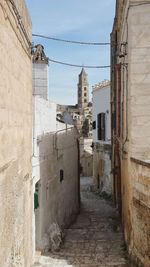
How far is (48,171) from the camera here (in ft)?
34.8

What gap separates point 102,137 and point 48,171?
35.3 feet

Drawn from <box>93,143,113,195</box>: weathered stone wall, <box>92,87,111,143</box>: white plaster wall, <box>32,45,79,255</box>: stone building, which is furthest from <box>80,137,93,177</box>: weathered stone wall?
<box>32,45,79,255</box>: stone building

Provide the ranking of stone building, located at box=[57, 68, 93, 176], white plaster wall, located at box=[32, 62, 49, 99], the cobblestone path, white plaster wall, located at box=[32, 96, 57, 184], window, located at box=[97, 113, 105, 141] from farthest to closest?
stone building, located at box=[57, 68, 93, 176] → window, located at box=[97, 113, 105, 141] → white plaster wall, located at box=[32, 62, 49, 99] → the cobblestone path → white plaster wall, located at box=[32, 96, 57, 184]

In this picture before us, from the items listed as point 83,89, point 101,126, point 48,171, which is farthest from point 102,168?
point 83,89

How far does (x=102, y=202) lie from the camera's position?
19.0 m

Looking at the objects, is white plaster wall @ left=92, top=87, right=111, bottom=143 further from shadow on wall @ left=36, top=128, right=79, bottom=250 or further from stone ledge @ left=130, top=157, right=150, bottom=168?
stone ledge @ left=130, top=157, right=150, bottom=168

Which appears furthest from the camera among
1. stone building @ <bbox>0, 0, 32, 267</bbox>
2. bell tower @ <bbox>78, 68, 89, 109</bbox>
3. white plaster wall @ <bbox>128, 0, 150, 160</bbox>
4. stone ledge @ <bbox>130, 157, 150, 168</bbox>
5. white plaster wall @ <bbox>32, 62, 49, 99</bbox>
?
bell tower @ <bbox>78, 68, 89, 109</bbox>

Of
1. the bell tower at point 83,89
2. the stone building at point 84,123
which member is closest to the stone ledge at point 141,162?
the stone building at point 84,123

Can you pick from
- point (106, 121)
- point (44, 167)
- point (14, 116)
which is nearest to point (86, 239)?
point (44, 167)

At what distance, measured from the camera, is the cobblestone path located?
29.7ft

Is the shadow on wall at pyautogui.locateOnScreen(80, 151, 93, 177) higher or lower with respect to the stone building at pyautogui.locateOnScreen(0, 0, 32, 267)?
lower

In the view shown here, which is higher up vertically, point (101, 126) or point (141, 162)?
point (101, 126)

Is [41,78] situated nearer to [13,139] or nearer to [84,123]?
[13,139]

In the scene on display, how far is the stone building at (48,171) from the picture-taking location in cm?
929
